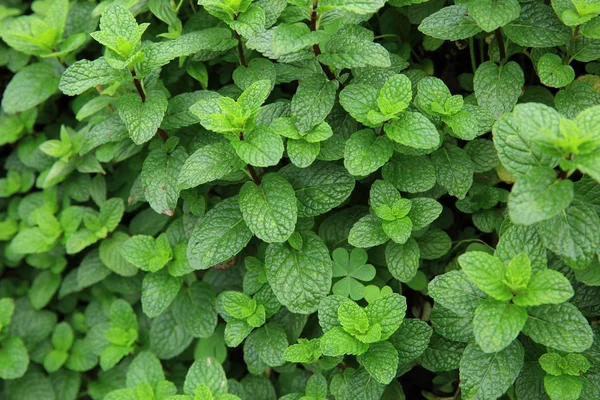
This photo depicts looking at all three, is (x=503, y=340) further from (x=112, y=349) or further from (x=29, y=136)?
(x=29, y=136)

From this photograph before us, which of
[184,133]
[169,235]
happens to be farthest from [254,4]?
[169,235]

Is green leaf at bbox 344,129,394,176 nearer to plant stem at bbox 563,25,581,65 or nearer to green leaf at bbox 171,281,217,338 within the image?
plant stem at bbox 563,25,581,65

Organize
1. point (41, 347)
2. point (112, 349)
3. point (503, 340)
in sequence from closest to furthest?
point (503, 340)
point (112, 349)
point (41, 347)

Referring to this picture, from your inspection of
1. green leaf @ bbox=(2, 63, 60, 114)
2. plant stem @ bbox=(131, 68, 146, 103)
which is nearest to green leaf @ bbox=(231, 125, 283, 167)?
plant stem @ bbox=(131, 68, 146, 103)

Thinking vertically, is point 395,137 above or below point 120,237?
above

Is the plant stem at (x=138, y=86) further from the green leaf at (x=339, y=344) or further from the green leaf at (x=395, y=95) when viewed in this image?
the green leaf at (x=339, y=344)

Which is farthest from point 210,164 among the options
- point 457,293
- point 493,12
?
point 493,12

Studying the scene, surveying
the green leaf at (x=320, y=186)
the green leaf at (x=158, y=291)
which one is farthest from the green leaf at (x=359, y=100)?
the green leaf at (x=158, y=291)
